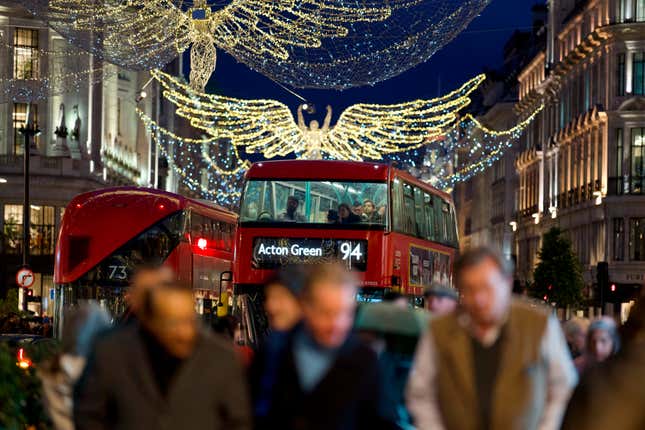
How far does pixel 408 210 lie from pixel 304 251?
2.78 metres

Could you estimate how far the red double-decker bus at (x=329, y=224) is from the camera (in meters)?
25.2

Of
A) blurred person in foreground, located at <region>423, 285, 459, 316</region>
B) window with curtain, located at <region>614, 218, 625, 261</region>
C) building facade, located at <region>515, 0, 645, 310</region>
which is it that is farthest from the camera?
window with curtain, located at <region>614, 218, 625, 261</region>

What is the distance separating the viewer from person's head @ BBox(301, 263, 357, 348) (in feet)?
21.0

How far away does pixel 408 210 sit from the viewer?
89.2ft

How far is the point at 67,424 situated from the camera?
372 inches

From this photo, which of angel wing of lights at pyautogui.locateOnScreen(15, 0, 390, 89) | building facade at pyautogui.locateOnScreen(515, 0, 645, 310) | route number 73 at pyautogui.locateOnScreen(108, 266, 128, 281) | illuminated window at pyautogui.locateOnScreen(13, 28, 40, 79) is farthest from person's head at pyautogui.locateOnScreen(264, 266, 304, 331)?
illuminated window at pyautogui.locateOnScreen(13, 28, 40, 79)

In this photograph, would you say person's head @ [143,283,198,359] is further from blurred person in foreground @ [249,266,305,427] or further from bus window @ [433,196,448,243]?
bus window @ [433,196,448,243]

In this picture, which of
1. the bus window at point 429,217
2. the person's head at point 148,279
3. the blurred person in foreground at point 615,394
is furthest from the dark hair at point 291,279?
the bus window at point 429,217

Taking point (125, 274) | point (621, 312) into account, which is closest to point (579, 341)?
point (125, 274)

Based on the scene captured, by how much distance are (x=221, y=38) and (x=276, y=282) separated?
19363 mm

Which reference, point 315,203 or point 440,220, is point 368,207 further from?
point 440,220

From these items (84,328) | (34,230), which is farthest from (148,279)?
(34,230)

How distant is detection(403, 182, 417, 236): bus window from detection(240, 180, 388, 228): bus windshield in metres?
0.98

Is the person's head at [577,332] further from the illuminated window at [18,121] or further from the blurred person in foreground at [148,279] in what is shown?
the illuminated window at [18,121]
